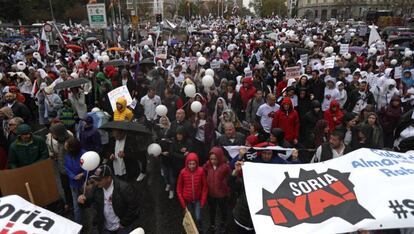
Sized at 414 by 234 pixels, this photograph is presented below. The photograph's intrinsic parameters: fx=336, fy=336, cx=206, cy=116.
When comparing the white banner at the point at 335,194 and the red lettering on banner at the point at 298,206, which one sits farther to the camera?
the red lettering on banner at the point at 298,206

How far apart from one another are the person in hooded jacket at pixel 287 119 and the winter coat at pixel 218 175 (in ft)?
7.18

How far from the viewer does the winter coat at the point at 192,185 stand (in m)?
4.53

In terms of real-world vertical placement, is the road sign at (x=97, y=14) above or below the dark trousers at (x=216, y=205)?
above

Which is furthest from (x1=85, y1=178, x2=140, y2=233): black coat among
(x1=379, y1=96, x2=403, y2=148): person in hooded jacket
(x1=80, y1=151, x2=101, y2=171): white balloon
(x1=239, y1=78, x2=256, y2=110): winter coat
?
(x1=379, y1=96, x2=403, y2=148): person in hooded jacket

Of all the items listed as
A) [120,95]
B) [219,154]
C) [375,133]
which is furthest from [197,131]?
[375,133]

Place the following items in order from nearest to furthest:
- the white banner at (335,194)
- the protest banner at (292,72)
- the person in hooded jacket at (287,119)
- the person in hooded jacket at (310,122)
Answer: the white banner at (335,194), the person in hooded jacket at (287,119), the person in hooded jacket at (310,122), the protest banner at (292,72)

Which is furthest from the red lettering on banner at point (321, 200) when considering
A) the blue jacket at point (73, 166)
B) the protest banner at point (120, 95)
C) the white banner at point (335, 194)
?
the protest banner at point (120, 95)

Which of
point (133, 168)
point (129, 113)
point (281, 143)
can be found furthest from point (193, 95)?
point (281, 143)

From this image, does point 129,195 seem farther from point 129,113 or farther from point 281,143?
point 129,113

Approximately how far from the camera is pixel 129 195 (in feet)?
12.7

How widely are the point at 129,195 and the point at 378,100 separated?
6994mm

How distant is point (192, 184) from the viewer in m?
4.55

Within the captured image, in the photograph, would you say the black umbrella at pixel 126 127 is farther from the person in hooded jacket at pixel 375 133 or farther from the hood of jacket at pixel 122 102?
the person in hooded jacket at pixel 375 133

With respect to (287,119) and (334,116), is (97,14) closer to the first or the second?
(287,119)
